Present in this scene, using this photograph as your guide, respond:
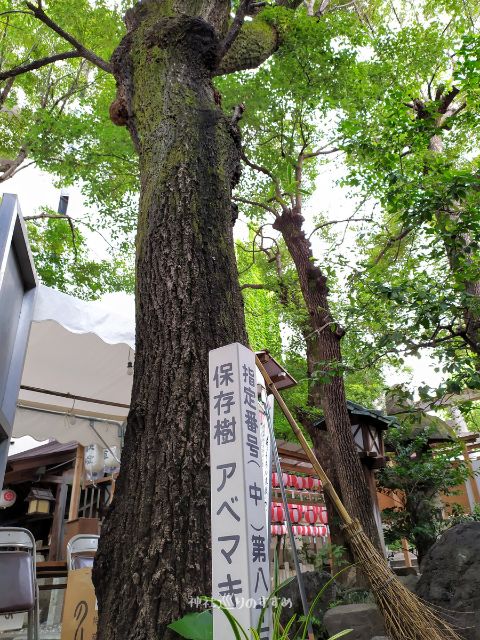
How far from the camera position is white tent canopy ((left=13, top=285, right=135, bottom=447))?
4.25 metres

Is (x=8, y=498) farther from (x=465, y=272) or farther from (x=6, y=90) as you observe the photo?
(x=465, y=272)

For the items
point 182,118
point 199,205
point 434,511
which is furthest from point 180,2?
point 434,511

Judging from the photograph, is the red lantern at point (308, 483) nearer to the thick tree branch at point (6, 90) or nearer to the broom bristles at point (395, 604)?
the broom bristles at point (395, 604)

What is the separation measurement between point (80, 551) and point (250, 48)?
5.84 metres

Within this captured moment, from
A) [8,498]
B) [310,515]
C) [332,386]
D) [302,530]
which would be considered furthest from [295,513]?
[8,498]

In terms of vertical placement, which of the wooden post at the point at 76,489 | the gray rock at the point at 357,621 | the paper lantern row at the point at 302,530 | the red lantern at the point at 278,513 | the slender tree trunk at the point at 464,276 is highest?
the slender tree trunk at the point at 464,276

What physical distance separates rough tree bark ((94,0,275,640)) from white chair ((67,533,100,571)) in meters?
2.79

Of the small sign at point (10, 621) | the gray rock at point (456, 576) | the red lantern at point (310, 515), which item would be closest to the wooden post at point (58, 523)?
the red lantern at point (310, 515)

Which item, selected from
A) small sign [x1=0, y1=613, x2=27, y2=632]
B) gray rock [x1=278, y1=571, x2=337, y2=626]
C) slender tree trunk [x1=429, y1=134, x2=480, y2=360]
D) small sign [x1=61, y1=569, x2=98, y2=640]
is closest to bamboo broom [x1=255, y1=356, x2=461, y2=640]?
small sign [x1=61, y1=569, x2=98, y2=640]

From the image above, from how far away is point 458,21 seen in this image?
380 inches

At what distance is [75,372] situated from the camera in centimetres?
557

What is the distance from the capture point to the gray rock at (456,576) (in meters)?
3.65

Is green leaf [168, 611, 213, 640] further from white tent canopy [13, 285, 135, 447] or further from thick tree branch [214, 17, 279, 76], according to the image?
thick tree branch [214, 17, 279, 76]

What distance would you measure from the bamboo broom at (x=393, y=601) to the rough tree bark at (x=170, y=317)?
0.44 m
